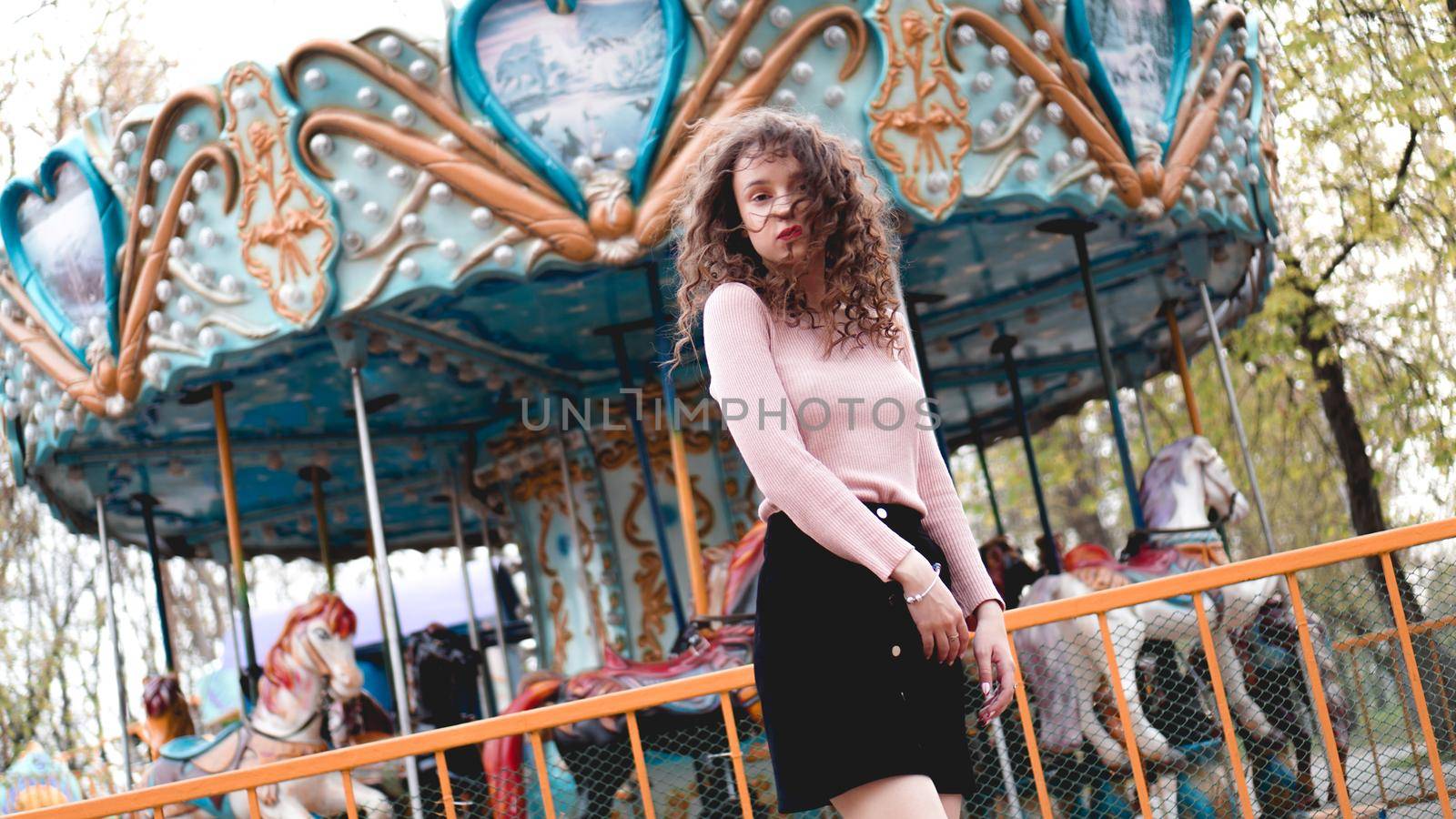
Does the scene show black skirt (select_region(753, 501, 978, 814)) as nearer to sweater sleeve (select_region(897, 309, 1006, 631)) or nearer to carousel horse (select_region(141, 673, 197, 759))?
sweater sleeve (select_region(897, 309, 1006, 631))

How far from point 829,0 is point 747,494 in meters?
3.25

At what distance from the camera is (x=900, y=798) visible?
1780mm

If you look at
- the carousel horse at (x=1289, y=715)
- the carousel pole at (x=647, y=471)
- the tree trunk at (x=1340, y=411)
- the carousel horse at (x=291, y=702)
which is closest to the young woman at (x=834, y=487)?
the carousel horse at (x=1289, y=715)

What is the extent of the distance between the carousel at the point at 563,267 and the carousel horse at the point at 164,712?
57 millimetres

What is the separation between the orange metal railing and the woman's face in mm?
1731

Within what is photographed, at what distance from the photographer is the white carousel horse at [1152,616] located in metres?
4.49

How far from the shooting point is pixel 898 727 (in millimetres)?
1796

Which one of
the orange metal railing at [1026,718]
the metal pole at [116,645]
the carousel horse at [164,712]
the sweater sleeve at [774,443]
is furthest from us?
the metal pole at [116,645]

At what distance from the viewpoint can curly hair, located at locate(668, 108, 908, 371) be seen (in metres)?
1.95

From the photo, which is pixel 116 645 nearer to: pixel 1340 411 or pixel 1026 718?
pixel 1026 718

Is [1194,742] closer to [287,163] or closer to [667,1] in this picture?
[667,1]

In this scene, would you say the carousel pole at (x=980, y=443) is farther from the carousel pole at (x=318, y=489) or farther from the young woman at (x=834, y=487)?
the young woman at (x=834, y=487)

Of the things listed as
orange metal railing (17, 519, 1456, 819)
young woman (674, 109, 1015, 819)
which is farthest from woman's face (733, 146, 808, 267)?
orange metal railing (17, 519, 1456, 819)

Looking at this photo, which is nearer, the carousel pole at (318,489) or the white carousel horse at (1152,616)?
the white carousel horse at (1152,616)
